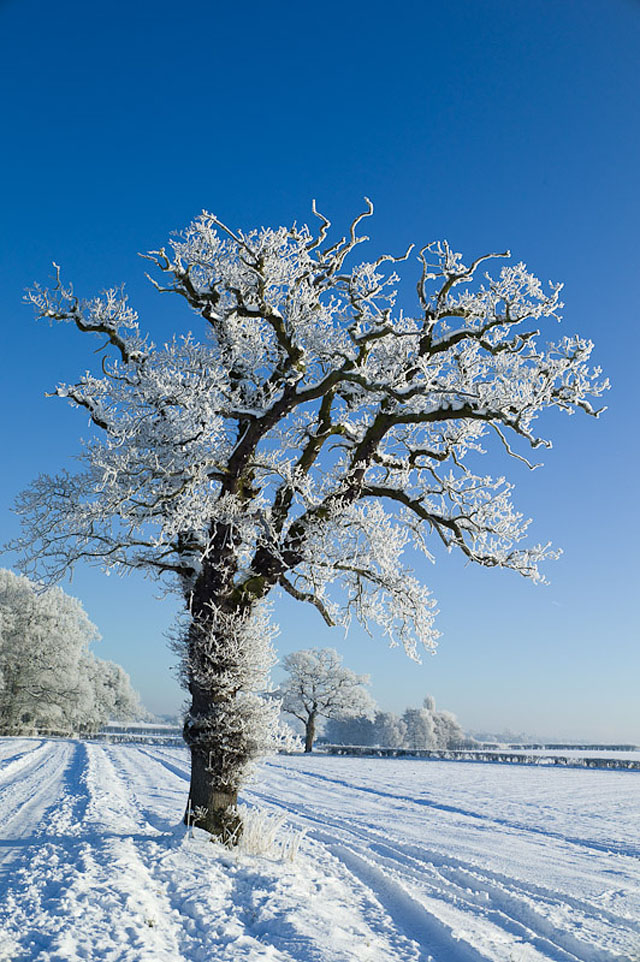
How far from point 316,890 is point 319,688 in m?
A: 54.2

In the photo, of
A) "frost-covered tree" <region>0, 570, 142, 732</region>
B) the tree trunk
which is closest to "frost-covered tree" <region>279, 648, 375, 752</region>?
the tree trunk

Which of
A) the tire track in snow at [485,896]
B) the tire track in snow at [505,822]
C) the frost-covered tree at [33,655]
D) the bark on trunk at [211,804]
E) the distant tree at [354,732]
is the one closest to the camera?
the tire track in snow at [485,896]

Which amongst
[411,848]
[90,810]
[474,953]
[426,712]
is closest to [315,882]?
[474,953]

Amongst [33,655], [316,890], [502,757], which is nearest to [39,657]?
[33,655]

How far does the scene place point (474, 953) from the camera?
538 centimetres

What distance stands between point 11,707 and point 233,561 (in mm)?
47235

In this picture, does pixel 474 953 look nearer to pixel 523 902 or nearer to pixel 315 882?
pixel 523 902

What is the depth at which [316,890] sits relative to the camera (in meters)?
7.18

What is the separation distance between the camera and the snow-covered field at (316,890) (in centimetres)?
521

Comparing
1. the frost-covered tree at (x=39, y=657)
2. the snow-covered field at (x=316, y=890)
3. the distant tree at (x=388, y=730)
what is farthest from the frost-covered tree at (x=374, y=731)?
the snow-covered field at (x=316, y=890)

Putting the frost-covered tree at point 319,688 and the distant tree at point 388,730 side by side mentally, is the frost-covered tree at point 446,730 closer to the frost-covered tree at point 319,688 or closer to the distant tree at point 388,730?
the distant tree at point 388,730

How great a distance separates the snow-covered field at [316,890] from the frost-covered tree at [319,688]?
45.0 metres

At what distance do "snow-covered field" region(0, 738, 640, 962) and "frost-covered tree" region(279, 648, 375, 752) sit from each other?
1770 inches

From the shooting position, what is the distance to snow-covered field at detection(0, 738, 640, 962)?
205 inches
